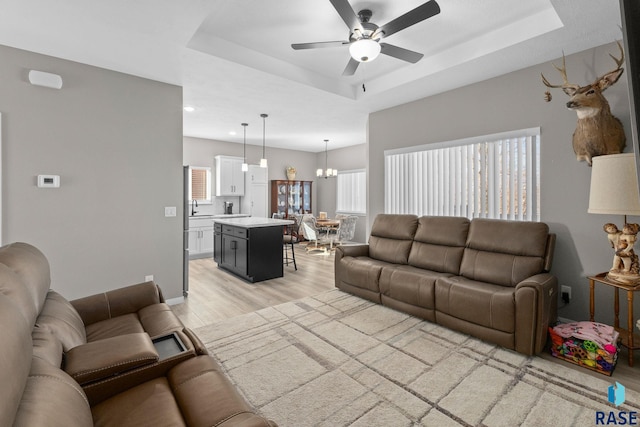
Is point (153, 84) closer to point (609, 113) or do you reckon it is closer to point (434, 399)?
point (434, 399)

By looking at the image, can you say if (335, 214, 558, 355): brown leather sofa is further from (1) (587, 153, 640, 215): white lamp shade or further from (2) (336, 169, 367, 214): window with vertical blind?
(2) (336, 169, 367, 214): window with vertical blind

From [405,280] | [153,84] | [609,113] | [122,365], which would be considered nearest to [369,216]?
[405,280]

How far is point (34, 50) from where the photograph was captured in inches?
114

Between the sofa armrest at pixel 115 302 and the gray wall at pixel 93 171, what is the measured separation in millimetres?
1277

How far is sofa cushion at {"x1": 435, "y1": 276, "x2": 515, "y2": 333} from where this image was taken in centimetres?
258

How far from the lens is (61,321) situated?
162 centimetres

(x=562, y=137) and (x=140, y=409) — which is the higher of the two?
(x=562, y=137)

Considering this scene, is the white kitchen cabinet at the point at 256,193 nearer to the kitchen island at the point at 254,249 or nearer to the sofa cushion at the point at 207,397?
the kitchen island at the point at 254,249

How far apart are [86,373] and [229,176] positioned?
6.57 meters

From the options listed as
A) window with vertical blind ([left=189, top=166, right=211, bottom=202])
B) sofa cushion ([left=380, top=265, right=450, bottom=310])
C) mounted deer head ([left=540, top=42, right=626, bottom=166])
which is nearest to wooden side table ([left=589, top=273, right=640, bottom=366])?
mounted deer head ([left=540, top=42, right=626, bottom=166])

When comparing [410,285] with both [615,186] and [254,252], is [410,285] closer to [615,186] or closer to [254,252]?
[615,186]

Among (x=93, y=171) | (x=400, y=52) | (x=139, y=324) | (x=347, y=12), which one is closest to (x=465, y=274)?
(x=400, y=52)

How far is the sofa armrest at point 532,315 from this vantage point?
2447mm

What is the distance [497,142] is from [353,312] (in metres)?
2.58
